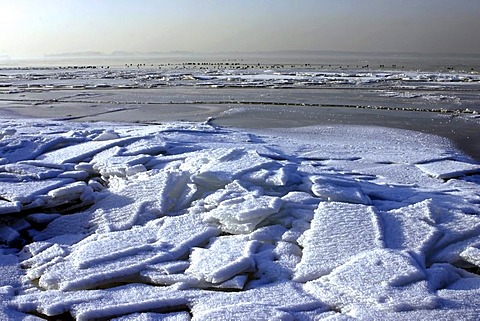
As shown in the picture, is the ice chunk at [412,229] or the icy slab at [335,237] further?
the ice chunk at [412,229]

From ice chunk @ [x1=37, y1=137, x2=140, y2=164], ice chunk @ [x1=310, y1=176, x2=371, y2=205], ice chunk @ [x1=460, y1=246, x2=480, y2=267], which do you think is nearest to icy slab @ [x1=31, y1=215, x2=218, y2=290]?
ice chunk @ [x1=310, y1=176, x2=371, y2=205]

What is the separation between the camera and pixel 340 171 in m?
6.27

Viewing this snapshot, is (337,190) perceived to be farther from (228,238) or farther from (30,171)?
(30,171)

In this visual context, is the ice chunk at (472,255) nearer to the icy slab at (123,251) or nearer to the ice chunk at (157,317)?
the icy slab at (123,251)

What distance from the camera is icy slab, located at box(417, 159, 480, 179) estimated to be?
6141 millimetres

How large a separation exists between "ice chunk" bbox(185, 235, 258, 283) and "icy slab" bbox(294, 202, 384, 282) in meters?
0.43

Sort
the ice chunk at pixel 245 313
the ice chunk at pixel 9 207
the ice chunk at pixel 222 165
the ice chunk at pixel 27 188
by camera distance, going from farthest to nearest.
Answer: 1. the ice chunk at pixel 222 165
2. the ice chunk at pixel 27 188
3. the ice chunk at pixel 9 207
4. the ice chunk at pixel 245 313

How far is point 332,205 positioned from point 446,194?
176cm

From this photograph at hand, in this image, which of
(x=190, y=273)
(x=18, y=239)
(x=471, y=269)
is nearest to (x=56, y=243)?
(x=18, y=239)

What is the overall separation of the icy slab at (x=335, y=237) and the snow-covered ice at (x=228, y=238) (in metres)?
0.01

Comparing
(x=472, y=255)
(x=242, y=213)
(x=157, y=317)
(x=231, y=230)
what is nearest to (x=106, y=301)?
(x=157, y=317)

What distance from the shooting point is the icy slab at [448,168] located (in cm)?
614

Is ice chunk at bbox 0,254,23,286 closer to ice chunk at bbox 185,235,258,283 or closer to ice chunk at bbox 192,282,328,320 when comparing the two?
ice chunk at bbox 185,235,258,283

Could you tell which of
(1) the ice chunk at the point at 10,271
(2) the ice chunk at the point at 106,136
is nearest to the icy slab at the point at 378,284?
(1) the ice chunk at the point at 10,271
